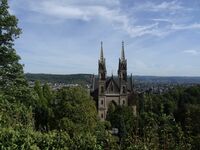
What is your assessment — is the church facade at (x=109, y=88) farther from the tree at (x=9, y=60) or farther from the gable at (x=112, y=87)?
the tree at (x=9, y=60)

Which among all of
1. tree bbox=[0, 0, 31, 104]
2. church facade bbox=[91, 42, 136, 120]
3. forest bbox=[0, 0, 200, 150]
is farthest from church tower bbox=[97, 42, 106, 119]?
tree bbox=[0, 0, 31, 104]

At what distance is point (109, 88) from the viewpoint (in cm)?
8662

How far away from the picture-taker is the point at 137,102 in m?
89.9

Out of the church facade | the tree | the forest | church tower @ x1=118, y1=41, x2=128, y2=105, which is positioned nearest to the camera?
the forest

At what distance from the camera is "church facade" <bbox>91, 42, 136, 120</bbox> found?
280 ft

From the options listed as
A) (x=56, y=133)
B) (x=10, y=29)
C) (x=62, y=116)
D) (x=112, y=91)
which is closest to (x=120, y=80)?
(x=112, y=91)

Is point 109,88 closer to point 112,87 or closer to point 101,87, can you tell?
point 112,87

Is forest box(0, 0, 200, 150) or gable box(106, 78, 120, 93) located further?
Result: gable box(106, 78, 120, 93)

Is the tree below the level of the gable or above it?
above

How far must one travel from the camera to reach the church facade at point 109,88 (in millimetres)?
85438

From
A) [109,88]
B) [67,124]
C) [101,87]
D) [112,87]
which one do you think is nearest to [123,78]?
[112,87]

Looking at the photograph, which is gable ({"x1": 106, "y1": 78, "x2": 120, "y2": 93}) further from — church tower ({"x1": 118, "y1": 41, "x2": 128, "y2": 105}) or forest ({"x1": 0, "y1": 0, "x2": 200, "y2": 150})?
forest ({"x1": 0, "y1": 0, "x2": 200, "y2": 150})

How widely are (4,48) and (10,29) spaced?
102 cm

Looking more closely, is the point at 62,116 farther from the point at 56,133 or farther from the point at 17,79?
the point at 56,133
